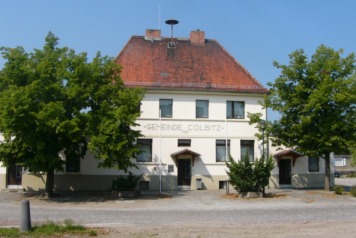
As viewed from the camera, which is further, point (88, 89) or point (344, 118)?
point (344, 118)

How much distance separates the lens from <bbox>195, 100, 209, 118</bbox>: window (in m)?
32.8

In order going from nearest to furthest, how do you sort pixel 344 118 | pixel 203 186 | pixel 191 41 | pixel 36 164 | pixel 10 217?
pixel 10 217, pixel 36 164, pixel 344 118, pixel 203 186, pixel 191 41

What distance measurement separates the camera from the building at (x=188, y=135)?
1238 inches

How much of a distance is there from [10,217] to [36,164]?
7.89m

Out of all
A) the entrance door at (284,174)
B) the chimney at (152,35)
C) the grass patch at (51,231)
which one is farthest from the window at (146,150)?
the grass patch at (51,231)

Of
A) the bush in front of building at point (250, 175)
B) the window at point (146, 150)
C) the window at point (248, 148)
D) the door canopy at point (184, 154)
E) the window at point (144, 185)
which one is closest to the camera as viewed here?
the bush in front of building at point (250, 175)

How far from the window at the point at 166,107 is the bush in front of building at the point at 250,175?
820 cm

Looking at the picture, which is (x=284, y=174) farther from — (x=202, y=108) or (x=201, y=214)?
(x=201, y=214)

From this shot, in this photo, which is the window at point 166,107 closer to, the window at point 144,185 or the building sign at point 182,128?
the building sign at point 182,128

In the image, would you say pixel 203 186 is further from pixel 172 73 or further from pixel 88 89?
pixel 88 89

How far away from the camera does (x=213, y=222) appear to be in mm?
15367

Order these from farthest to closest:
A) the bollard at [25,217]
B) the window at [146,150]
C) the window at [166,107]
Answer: the window at [166,107] < the window at [146,150] < the bollard at [25,217]

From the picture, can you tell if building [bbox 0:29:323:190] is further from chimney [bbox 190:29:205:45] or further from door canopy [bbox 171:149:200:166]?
chimney [bbox 190:29:205:45]

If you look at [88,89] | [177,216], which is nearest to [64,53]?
[88,89]
